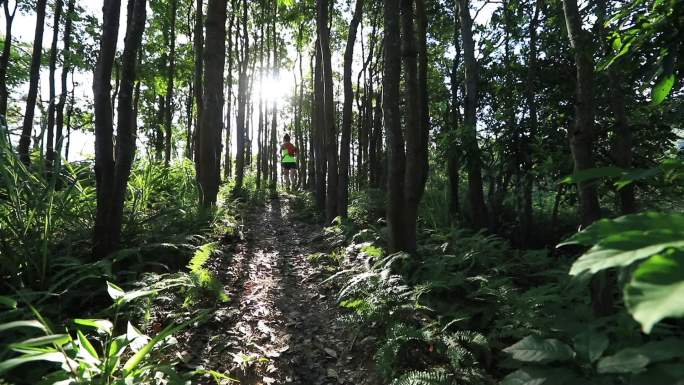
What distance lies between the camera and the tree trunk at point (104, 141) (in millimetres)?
3852

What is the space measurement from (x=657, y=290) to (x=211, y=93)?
24.8ft

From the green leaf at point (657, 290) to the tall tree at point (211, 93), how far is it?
6.96 m

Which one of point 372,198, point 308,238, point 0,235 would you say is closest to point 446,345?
point 0,235

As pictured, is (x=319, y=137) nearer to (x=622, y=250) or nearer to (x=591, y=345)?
(x=591, y=345)

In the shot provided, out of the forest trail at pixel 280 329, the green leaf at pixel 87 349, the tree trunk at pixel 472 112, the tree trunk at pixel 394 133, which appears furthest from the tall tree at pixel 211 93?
the green leaf at pixel 87 349

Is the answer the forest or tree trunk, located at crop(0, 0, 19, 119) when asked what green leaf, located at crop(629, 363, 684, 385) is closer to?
the forest

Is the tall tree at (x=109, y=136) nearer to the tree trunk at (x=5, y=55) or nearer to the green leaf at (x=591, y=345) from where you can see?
the green leaf at (x=591, y=345)

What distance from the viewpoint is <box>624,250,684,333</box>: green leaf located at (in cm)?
62

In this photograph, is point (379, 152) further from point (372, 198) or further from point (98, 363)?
point (98, 363)

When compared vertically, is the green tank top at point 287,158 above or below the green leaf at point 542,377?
above

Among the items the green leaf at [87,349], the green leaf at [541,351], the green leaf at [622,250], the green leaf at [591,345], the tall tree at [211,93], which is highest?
the tall tree at [211,93]

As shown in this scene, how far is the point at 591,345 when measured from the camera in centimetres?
152

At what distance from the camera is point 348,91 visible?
8945mm

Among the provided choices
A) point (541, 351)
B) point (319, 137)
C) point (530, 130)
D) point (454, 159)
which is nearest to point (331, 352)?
point (541, 351)
